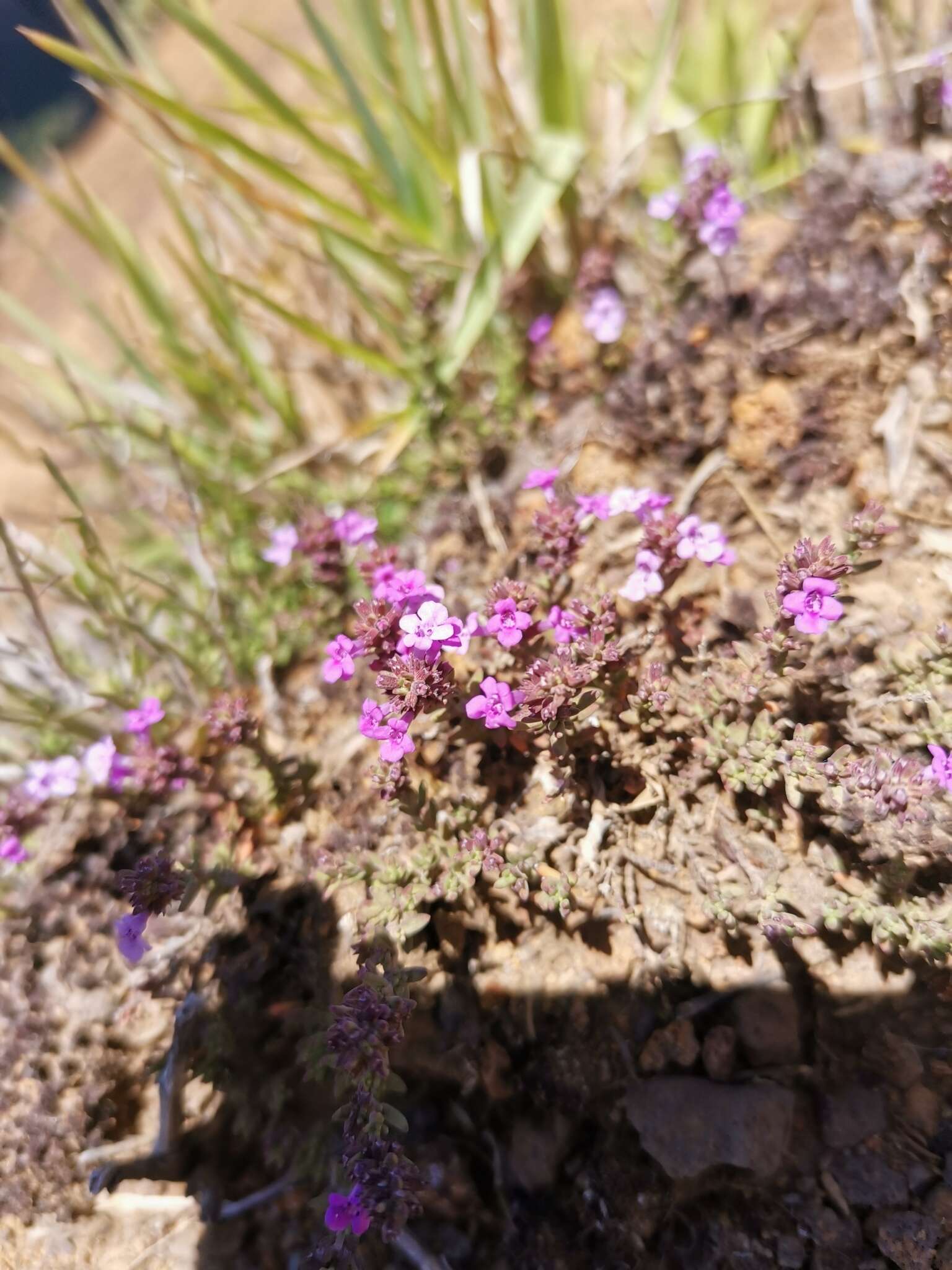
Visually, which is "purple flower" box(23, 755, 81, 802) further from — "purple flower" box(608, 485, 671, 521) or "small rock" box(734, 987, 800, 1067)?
"small rock" box(734, 987, 800, 1067)

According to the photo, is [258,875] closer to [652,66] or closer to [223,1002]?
[223,1002]

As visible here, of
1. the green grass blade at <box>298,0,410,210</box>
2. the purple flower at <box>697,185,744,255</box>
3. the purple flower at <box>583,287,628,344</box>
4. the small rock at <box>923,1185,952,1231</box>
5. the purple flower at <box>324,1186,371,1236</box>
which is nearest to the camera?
the purple flower at <box>324,1186,371,1236</box>

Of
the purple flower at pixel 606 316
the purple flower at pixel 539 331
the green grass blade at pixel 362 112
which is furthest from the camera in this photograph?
the purple flower at pixel 539 331

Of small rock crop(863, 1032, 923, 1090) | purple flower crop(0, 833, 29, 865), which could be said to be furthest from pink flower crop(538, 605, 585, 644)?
purple flower crop(0, 833, 29, 865)

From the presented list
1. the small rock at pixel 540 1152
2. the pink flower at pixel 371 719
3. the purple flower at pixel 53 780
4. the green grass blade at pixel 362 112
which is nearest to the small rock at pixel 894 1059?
the small rock at pixel 540 1152

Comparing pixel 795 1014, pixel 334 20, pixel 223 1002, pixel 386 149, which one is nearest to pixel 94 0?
pixel 334 20

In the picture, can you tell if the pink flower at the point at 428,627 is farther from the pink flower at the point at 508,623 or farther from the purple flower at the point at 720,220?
the purple flower at the point at 720,220
